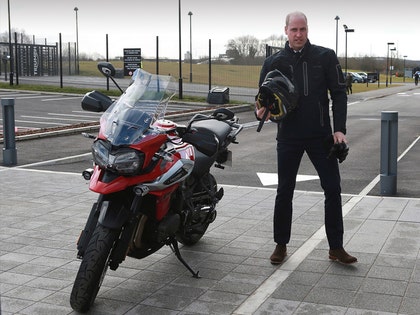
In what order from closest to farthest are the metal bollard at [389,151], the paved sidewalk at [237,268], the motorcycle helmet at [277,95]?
1. the paved sidewalk at [237,268]
2. the motorcycle helmet at [277,95]
3. the metal bollard at [389,151]

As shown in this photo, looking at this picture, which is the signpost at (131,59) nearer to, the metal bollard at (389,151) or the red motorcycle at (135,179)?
the metal bollard at (389,151)

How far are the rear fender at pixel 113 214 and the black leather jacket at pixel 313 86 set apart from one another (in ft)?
5.19

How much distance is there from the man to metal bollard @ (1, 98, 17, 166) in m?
6.05


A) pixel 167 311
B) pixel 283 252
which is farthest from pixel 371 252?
pixel 167 311

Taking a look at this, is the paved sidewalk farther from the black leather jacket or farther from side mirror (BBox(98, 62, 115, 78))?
side mirror (BBox(98, 62, 115, 78))

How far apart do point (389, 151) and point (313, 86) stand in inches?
124

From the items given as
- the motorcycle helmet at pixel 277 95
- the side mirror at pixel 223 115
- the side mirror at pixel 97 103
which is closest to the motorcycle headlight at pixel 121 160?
the side mirror at pixel 97 103

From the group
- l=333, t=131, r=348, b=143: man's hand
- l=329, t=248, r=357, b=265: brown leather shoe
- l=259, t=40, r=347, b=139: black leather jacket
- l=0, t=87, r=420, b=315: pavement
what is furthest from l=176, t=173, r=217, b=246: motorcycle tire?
l=333, t=131, r=348, b=143: man's hand

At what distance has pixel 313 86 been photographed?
16.5ft

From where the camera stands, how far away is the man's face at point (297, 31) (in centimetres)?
499

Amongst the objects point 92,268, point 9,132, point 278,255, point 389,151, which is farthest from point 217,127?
point 9,132

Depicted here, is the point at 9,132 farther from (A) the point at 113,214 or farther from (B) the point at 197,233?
(A) the point at 113,214

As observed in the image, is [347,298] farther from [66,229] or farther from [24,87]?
[24,87]

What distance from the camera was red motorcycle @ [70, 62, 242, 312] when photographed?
13.5ft
